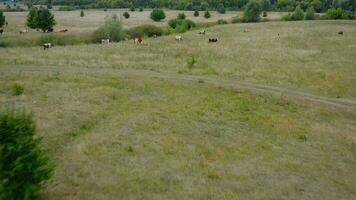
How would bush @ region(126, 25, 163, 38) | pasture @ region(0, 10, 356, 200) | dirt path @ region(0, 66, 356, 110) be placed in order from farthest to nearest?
1. bush @ region(126, 25, 163, 38)
2. dirt path @ region(0, 66, 356, 110)
3. pasture @ region(0, 10, 356, 200)

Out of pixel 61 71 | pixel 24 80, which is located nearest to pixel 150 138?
pixel 24 80

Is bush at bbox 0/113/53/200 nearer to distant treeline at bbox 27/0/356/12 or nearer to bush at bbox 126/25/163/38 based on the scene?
bush at bbox 126/25/163/38

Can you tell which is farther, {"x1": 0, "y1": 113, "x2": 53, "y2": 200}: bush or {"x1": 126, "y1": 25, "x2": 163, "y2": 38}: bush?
{"x1": 126, "y1": 25, "x2": 163, "y2": 38}: bush

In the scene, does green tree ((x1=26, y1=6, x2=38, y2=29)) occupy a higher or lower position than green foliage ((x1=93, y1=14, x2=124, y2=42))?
higher

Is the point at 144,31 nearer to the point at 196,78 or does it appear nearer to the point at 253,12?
the point at 253,12

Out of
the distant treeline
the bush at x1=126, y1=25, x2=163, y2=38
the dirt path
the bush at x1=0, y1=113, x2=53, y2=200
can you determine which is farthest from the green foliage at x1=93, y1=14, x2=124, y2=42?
the distant treeline

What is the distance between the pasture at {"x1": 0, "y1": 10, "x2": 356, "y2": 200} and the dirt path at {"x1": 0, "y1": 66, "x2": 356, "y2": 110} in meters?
0.24

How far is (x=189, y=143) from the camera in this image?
31.0m

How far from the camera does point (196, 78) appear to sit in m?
51.4

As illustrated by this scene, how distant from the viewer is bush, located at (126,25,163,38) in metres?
90.5

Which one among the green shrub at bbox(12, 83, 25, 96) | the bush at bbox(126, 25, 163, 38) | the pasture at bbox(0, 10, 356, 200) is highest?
the bush at bbox(126, 25, 163, 38)

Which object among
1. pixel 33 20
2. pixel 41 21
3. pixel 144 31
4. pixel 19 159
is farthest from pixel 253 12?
pixel 19 159

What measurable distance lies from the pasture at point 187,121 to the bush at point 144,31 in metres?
21.2

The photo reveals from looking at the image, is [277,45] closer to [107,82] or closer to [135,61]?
[135,61]
